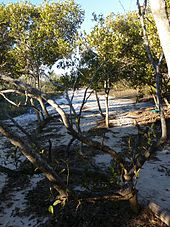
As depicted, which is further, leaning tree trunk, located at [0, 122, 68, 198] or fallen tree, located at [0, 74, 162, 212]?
leaning tree trunk, located at [0, 122, 68, 198]

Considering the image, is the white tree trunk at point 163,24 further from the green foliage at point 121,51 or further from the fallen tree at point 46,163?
the green foliage at point 121,51

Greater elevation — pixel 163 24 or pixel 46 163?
pixel 163 24

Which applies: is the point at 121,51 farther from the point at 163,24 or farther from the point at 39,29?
the point at 163,24

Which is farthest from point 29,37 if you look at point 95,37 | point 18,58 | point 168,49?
point 168,49

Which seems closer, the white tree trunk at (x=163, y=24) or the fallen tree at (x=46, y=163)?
the white tree trunk at (x=163, y=24)

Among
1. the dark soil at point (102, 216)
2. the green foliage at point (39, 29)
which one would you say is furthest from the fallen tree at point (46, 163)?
the green foliage at point (39, 29)

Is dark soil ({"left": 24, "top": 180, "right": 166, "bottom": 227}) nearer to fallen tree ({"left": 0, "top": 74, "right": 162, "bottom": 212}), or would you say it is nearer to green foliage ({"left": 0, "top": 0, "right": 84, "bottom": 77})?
fallen tree ({"left": 0, "top": 74, "right": 162, "bottom": 212})

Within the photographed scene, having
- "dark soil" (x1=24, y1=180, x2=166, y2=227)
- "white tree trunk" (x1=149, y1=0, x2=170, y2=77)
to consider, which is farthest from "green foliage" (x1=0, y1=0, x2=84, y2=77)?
"white tree trunk" (x1=149, y1=0, x2=170, y2=77)

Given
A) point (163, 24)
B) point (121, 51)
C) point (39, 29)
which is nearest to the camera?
point (163, 24)

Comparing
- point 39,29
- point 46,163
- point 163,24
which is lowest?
point 46,163

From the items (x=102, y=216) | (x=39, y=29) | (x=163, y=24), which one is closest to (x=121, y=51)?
(x=39, y=29)

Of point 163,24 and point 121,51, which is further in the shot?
point 121,51

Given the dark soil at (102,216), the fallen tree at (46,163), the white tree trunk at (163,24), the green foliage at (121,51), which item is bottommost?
the dark soil at (102,216)

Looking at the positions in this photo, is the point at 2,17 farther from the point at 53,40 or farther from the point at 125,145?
the point at 125,145
